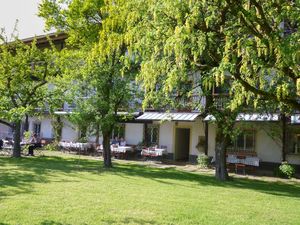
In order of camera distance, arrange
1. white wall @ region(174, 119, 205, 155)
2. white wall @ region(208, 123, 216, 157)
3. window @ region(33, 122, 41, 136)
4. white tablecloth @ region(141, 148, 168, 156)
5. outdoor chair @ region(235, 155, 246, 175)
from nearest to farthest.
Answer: outdoor chair @ region(235, 155, 246, 175) → white wall @ region(208, 123, 216, 157) → white tablecloth @ region(141, 148, 168, 156) → white wall @ region(174, 119, 205, 155) → window @ region(33, 122, 41, 136)

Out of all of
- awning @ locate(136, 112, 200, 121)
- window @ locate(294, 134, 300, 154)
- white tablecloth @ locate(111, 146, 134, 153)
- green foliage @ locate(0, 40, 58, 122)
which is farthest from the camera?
white tablecloth @ locate(111, 146, 134, 153)

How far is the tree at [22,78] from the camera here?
23.0 metres

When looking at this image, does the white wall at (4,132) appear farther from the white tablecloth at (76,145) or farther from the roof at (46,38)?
the white tablecloth at (76,145)

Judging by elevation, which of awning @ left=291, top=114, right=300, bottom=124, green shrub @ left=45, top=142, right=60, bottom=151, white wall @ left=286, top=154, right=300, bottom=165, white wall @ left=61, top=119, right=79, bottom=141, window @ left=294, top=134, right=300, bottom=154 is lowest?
white wall @ left=286, top=154, right=300, bottom=165

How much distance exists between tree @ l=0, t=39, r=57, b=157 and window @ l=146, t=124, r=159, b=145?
26.3 feet

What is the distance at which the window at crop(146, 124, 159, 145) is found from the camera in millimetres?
28761

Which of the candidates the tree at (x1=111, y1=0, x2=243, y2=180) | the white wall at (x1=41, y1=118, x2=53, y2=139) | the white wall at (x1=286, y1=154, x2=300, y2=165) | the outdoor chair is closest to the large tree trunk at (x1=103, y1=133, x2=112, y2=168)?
the outdoor chair

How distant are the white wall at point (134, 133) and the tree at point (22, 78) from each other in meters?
7.65

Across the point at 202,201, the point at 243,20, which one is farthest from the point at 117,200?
the point at 243,20

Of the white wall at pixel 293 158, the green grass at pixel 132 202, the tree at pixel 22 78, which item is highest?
the tree at pixel 22 78

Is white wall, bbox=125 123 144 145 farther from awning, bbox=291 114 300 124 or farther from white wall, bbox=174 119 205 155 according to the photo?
awning, bbox=291 114 300 124

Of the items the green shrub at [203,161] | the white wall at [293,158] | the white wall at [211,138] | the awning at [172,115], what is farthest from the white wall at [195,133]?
the white wall at [293,158]

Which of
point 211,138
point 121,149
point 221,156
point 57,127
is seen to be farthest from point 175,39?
point 57,127

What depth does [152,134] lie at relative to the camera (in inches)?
1148
